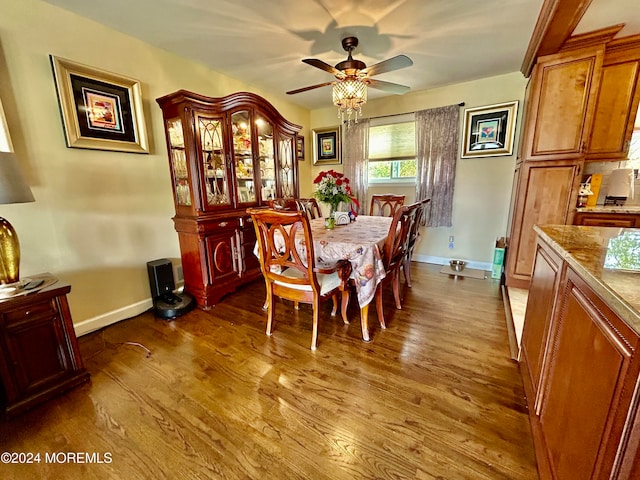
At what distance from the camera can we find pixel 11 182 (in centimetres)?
132

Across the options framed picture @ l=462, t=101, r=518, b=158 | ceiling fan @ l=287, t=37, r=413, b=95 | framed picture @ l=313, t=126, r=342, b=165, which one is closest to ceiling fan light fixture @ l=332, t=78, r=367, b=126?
ceiling fan @ l=287, t=37, r=413, b=95

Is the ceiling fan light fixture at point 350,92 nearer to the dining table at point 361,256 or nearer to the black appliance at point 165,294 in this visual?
the dining table at point 361,256

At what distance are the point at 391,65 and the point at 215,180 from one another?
6.07 ft

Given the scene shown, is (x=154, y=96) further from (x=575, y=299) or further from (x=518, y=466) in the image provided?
(x=518, y=466)

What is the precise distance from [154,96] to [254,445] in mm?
2875

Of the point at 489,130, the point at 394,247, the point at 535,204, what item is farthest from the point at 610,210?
the point at 394,247

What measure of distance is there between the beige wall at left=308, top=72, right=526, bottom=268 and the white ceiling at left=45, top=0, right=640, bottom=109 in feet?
1.04

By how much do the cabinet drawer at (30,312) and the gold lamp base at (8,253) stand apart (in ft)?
0.65

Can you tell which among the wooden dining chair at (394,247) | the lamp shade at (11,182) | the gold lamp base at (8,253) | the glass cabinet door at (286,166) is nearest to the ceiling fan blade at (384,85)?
the wooden dining chair at (394,247)

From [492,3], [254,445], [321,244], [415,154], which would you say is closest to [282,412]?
[254,445]

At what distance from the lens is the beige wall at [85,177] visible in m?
1.77

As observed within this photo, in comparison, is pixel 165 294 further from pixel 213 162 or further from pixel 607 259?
pixel 607 259

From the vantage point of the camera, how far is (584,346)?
0.83 meters

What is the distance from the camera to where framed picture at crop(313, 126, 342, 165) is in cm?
438
